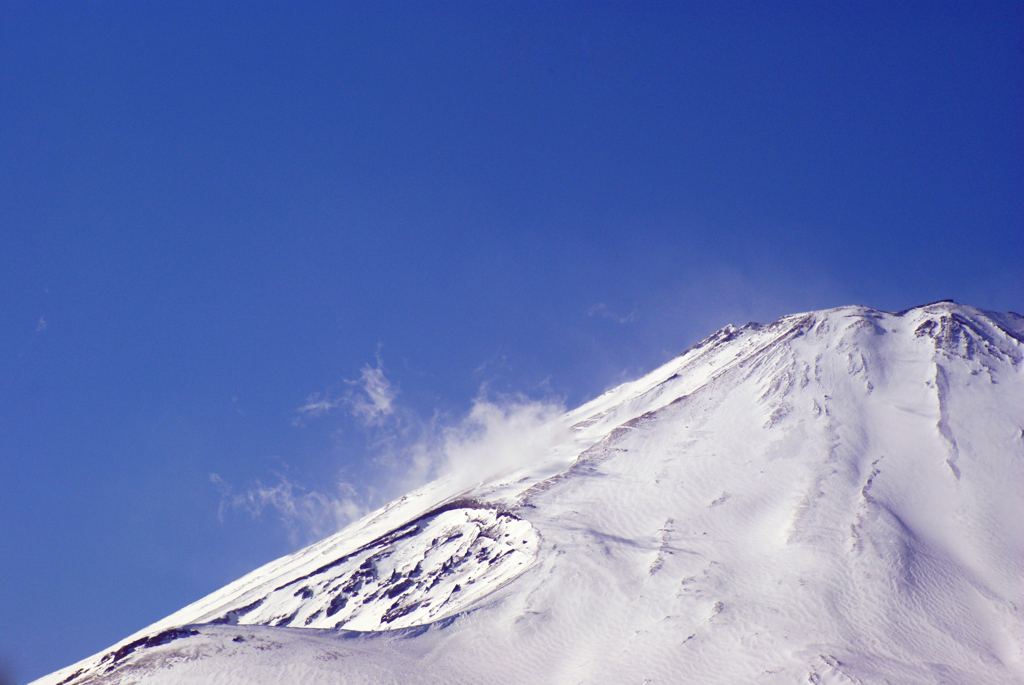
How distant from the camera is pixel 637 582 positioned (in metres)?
56.1

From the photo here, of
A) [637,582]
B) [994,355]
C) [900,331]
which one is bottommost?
[637,582]

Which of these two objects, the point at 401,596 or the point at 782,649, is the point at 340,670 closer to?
the point at 401,596

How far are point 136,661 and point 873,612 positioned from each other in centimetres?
4427

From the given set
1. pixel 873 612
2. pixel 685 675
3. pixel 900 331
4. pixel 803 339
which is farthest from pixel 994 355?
pixel 685 675

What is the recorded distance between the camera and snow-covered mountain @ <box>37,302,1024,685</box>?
46750 mm

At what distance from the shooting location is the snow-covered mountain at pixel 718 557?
46750 millimetres

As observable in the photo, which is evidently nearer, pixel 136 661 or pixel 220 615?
pixel 136 661

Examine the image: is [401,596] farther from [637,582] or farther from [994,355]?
[994,355]

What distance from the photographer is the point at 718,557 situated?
5825 centimetres

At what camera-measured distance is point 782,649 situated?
4616cm

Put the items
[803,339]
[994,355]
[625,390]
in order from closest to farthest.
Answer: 1. [994,355]
2. [803,339]
3. [625,390]

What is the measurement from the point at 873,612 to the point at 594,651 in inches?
695

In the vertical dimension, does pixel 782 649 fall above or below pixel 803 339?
below

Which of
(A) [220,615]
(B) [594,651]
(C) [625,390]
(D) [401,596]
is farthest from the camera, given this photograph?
(C) [625,390]
